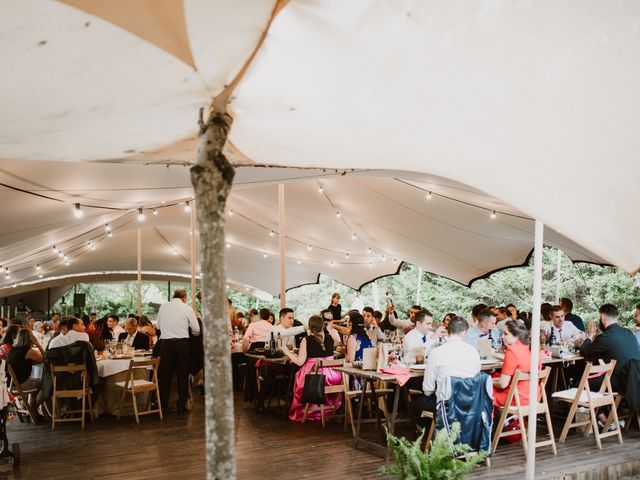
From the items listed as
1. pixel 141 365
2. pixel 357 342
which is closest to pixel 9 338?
pixel 141 365

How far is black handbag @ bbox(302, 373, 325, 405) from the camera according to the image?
6.79m

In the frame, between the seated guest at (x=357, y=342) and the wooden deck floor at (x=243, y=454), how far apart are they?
0.84 metres

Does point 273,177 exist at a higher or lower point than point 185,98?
higher

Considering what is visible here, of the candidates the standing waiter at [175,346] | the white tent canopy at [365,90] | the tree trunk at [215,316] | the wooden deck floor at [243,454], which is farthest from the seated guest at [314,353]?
the tree trunk at [215,316]

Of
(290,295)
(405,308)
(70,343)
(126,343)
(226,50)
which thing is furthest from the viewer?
(290,295)

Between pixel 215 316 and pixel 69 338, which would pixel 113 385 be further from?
pixel 215 316

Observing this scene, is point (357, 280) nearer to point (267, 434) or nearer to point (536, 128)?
point (267, 434)

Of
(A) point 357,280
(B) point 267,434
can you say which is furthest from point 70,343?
(A) point 357,280

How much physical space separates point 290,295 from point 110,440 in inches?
971

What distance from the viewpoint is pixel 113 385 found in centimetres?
816

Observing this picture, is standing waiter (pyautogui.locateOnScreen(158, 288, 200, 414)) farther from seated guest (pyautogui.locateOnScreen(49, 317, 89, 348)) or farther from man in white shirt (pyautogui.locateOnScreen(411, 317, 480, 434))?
man in white shirt (pyautogui.locateOnScreen(411, 317, 480, 434))

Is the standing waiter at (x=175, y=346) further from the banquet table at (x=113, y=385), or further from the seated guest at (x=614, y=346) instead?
the seated guest at (x=614, y=346)

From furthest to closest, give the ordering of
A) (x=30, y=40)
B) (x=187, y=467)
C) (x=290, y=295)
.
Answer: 1. (x=290, y=295)
2. (x=187, y=467)
3. (x=30, y=40)

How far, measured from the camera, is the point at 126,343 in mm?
9172
